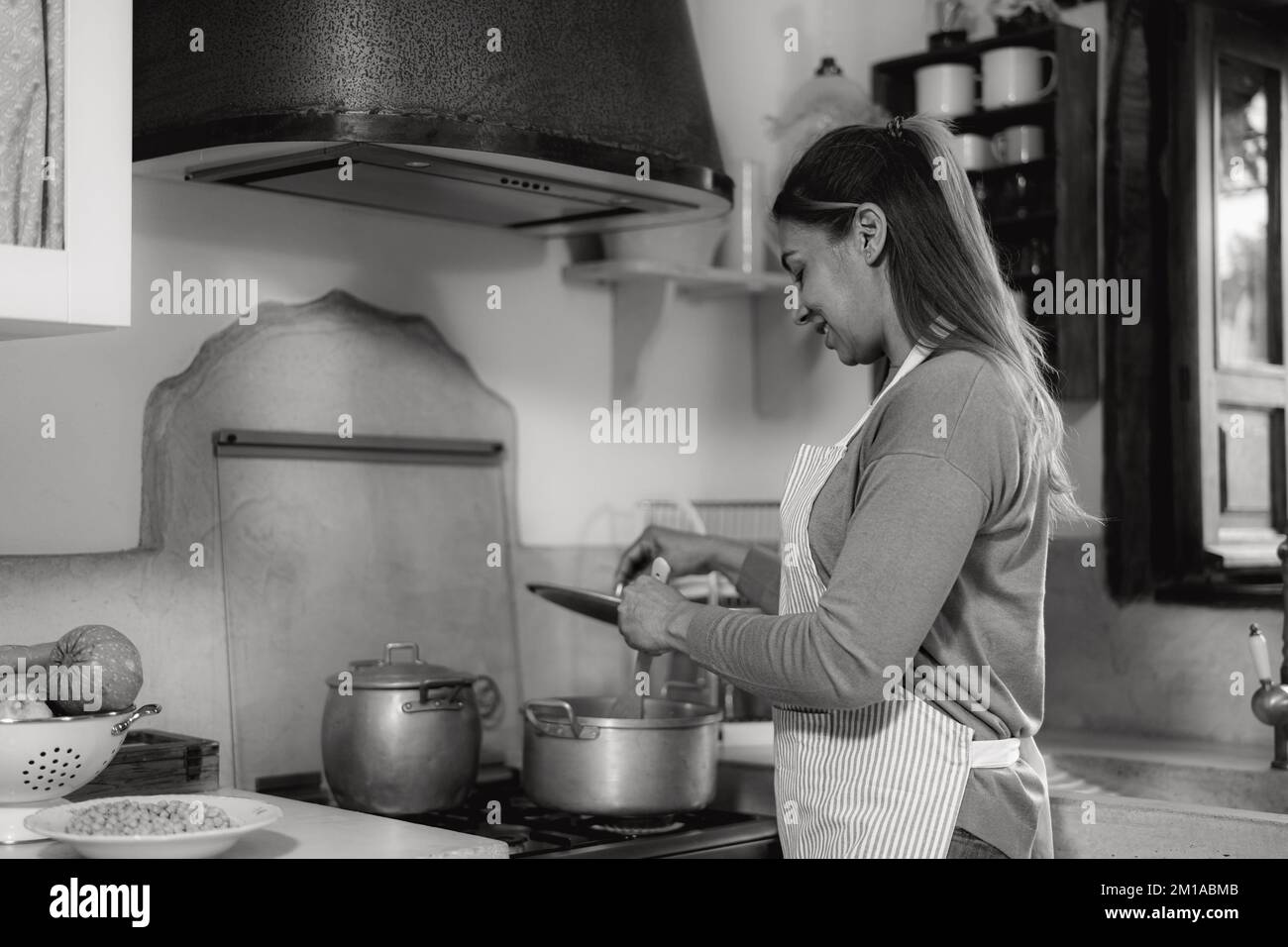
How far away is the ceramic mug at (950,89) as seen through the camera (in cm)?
306

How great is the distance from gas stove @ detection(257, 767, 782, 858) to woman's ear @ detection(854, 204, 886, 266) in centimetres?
91

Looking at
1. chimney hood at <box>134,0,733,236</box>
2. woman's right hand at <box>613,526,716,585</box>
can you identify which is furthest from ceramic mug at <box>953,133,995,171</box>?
woman's right hand at <box>613,526,716,585</box>

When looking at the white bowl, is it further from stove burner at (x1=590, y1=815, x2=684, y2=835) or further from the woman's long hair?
the woman's long hair

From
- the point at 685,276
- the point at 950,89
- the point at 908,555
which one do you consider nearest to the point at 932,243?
the point at 908,555

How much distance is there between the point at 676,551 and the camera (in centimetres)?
211

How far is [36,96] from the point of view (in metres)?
1.74

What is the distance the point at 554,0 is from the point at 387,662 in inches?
38.6

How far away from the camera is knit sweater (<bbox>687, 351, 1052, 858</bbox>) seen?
4.83ft

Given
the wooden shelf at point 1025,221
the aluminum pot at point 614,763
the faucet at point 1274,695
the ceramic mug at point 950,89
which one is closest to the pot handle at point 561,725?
the aluminum pot at point 614,763

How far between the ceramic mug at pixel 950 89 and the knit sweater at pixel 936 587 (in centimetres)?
161

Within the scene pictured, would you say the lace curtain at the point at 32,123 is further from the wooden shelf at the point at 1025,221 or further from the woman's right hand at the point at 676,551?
the wooden shelf at the point at 1025,221

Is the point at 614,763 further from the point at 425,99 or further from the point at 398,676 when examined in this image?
the point at 425,99
